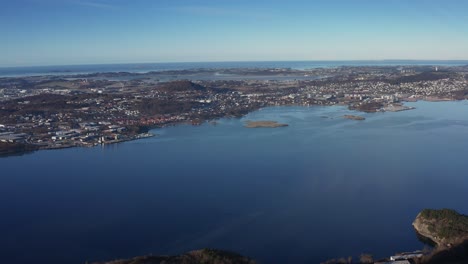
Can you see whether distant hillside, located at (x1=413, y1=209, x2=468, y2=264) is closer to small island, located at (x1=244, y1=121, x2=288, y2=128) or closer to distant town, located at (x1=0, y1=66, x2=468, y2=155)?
small island, located at (x1=244, y1=121, x2=288, y2=128)

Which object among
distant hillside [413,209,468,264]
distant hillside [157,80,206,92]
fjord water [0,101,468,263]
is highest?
distant hillside [157,80,206,92]

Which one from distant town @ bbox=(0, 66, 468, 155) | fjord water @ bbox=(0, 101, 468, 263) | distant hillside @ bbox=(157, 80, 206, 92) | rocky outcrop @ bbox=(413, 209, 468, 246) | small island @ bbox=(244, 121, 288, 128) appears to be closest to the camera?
rocky outcrop @ bbox=(413, 209, 468, 246)

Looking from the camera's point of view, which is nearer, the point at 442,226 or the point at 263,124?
the point at 442,226

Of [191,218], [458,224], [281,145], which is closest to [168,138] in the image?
[281,145]

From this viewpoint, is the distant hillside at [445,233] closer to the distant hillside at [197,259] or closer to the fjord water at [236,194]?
the fjord water at [236,194]

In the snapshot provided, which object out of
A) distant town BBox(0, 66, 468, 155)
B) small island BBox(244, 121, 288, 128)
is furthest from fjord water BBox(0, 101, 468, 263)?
distant town BBox(0, 66, 468, 155)

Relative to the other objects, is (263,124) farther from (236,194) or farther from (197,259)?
(197,259)

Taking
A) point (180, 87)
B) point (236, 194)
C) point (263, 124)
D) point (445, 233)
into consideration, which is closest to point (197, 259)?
point (236, 194)

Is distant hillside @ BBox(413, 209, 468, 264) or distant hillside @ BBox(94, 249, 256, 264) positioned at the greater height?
distant hillside @ BBox(94, 249, 256, 264)
